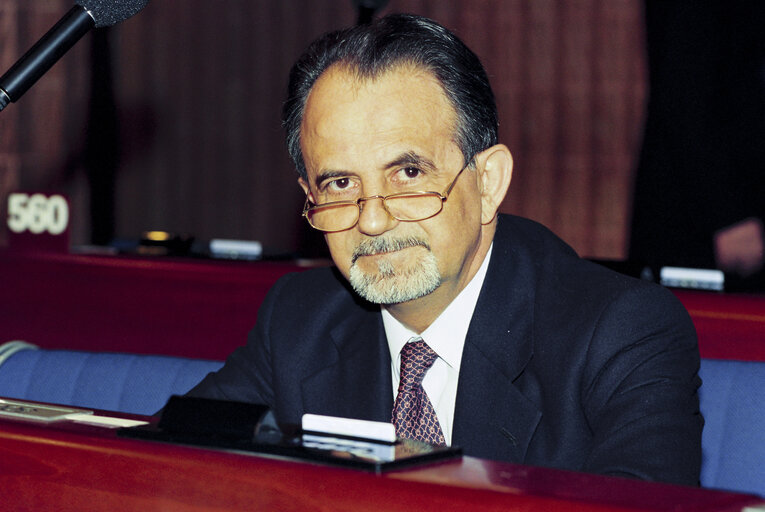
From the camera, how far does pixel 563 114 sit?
16.0ft

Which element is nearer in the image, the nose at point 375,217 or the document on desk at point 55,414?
the document on desk at point 55,414

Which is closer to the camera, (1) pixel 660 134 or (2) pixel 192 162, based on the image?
(1) pixel 660 134

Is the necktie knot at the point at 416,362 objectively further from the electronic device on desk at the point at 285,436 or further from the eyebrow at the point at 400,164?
the electronic device on desk at the point at 285,436

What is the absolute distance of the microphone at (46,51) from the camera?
1.04 m

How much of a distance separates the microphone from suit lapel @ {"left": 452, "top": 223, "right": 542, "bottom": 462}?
0.75 meters

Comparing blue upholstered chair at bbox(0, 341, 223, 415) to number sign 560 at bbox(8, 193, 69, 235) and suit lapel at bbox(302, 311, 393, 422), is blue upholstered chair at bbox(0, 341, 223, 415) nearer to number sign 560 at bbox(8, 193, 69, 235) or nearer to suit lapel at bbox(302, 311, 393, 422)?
suit lapel at bbox(302, 311, 393, 422)

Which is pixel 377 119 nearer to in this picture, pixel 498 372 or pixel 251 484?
pixel 498 372

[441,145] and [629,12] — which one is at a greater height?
[629,12]

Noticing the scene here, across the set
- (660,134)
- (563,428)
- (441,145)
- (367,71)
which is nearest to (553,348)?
(563,428)

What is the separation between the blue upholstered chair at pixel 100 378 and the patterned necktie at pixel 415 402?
1.23 ft

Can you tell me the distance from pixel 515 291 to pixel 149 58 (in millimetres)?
4124

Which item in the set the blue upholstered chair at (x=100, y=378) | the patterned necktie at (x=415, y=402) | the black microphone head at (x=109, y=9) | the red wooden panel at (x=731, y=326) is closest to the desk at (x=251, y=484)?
the black microphone head at (x=109, y=9)

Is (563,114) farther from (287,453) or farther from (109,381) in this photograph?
(287,453)

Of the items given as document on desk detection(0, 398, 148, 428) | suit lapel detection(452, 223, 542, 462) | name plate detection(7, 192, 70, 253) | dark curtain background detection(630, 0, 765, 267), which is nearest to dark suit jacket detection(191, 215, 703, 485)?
suit lapel detection(452, 223, 542, 462)
